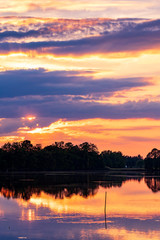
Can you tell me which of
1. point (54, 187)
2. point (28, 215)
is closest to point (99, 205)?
point (28, 215)

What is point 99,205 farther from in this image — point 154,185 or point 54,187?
point 154,185

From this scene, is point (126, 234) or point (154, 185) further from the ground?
point (154, 185)

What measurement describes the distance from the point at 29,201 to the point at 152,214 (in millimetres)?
24726

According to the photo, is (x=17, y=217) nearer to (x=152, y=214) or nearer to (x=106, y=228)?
(x=106, y=228)

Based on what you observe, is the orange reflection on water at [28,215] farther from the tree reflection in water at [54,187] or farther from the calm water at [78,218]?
the tree reflection in water at [54,187]

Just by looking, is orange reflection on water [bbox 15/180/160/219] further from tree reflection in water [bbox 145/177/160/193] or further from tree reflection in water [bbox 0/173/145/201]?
tree reflection in water [bbox 145/177/160/193]

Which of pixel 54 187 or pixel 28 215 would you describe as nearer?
pixel 28 215

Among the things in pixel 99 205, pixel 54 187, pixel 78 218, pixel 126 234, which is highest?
pixel 54 187

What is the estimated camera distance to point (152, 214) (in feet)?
202

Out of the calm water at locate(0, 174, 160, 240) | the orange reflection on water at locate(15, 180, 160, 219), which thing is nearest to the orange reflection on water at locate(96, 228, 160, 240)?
the calm water at locate(0, 174, 160, 240)

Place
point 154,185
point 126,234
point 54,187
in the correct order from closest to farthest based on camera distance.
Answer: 1. point 126,234
2. point 54,187
3. point 154,185

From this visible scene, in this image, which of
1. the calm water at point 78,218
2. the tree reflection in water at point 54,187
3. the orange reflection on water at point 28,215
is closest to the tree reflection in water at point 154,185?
the tree reflection in water at point 54,187

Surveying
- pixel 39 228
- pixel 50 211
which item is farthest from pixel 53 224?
pixel 50 211

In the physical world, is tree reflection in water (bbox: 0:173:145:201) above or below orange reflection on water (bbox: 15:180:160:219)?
above
